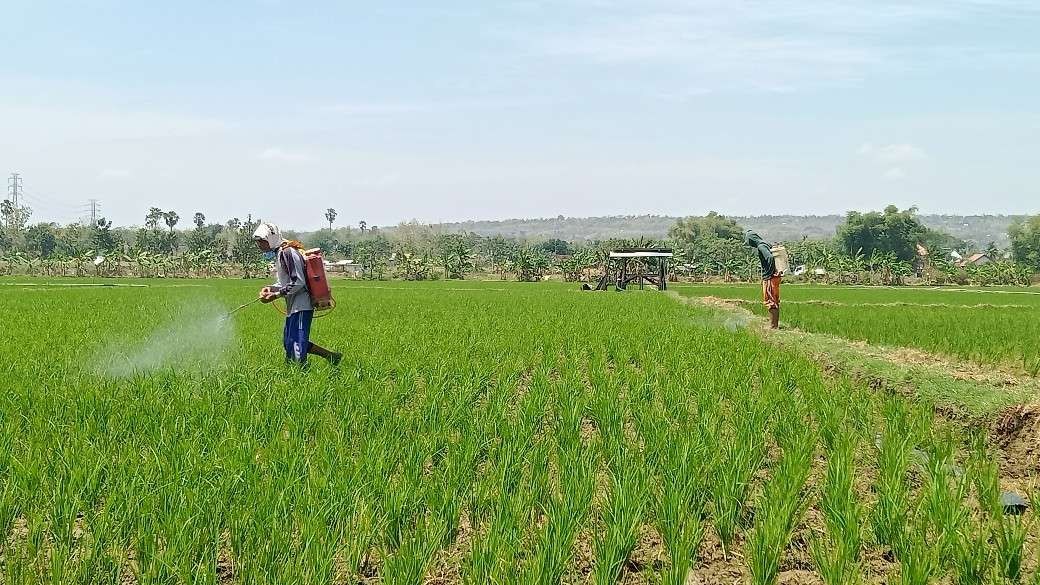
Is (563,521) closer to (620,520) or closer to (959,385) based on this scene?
(620,520)

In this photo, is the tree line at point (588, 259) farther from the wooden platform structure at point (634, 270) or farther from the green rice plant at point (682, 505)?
the green rice plant at point (682, 505)

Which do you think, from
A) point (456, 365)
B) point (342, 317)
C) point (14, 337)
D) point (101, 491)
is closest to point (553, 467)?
point (101, 491)

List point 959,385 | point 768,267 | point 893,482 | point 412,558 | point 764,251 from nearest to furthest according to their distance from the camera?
point 412,558
point 893,482
point 959,385
point 764,251
point 768,267

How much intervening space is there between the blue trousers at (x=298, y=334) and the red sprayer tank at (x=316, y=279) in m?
0.13

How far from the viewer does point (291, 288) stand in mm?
6859

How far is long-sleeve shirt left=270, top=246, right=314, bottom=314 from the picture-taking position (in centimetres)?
684

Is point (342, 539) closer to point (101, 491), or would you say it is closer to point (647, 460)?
point (101, 491)

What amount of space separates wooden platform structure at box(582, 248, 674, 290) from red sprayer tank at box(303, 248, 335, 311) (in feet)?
80.3

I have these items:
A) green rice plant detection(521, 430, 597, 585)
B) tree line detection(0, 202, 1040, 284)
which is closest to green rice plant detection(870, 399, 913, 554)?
green rice plant detection(521, 430, 597, 585)

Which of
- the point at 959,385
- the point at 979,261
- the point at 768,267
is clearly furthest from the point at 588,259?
the point at 979,261

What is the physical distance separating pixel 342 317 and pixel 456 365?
295 inches

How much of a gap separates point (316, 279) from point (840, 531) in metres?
4.86

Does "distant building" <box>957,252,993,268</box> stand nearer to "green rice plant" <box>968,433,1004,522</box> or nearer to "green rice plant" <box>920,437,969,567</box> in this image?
"green rice plant" <box>968,433,1004,522</box>

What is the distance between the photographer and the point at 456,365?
769 cm
